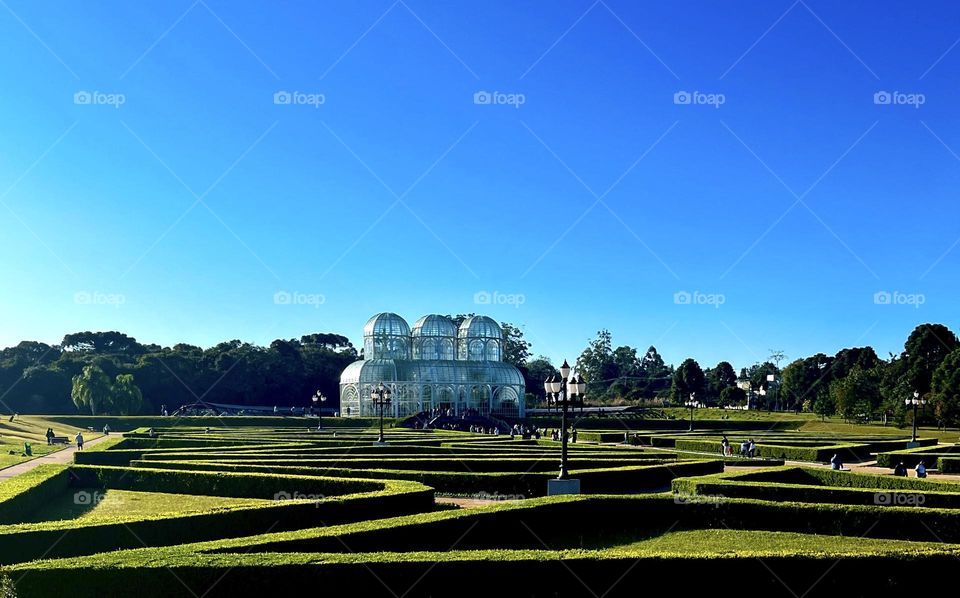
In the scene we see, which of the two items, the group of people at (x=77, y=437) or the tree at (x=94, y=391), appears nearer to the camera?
the group of people at (x=77, y=437)

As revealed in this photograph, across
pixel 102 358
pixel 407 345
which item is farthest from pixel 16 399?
pixel 407 345

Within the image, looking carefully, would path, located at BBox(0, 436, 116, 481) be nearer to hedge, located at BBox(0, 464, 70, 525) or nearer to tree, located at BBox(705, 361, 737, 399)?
hedge, located at BBox(0, 464, 70, 525)

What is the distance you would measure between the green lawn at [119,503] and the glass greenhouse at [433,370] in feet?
142

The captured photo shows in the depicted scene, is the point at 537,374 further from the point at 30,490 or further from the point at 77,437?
the point at 30,490

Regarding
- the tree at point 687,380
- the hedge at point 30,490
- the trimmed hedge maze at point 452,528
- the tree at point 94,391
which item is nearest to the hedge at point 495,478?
the trimmed hedge maze at point 452,528

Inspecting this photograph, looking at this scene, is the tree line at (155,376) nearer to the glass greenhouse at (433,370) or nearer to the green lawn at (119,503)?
the glass greenhouse at (433,370)

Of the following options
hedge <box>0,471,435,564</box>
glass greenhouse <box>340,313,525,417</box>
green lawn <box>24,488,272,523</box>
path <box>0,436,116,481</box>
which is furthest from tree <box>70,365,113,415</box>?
hedge <box>0,471,435,564</box>

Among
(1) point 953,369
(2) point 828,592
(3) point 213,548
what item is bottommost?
(2) point 828,592

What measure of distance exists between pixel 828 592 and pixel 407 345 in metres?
63.1

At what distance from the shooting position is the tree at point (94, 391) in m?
67.6

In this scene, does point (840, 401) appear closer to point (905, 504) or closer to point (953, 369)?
point (953, 369)

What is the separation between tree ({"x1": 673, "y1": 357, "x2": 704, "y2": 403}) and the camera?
102875mm

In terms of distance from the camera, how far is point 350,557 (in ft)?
35.2

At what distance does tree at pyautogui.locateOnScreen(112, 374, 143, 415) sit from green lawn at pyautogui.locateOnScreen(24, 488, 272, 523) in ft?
158
